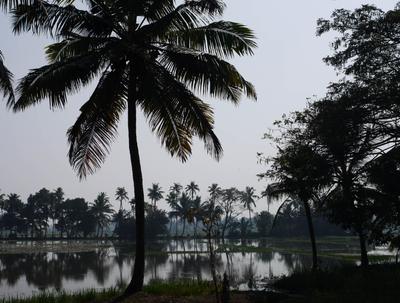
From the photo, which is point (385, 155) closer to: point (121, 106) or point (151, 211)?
point (121, 106)

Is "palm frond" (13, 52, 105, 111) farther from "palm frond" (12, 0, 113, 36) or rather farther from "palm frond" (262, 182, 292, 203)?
"palm frond" (262, 182, 292, 203)

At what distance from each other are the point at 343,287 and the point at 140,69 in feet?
30.2

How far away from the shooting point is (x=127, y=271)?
119 ft

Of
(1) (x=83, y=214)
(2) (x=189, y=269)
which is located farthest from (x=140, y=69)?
(1) (x=83, y=214)

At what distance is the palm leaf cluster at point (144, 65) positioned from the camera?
1377 centimetres

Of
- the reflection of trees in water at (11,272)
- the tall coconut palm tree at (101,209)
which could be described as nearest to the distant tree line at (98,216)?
the tall coconut palm tree at (101,209)

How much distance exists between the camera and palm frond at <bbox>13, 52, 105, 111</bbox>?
42.8 ft

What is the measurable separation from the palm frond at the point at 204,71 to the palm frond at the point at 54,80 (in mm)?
2234

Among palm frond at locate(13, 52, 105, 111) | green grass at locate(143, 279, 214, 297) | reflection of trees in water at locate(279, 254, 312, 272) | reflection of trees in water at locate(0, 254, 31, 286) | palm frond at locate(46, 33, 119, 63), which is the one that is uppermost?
palm frond at locate(46, 33, 119, 63)

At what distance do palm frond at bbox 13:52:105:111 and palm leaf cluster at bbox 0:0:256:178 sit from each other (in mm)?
35

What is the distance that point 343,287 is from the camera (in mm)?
14945

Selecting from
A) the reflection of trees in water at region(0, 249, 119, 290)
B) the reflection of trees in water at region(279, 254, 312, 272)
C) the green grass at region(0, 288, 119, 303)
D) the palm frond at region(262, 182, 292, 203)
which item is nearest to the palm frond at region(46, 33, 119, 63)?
the green grass at region(0, 288, 119, 303)

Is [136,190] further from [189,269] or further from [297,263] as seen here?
[297,263]

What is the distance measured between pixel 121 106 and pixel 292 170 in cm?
772
